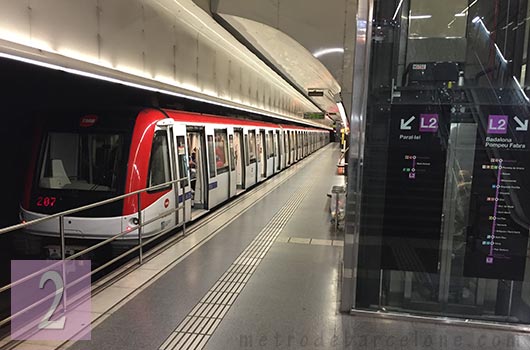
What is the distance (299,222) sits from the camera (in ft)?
19.8

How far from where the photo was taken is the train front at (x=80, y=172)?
14.2ft

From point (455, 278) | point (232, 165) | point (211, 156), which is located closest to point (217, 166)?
point (211, 156)

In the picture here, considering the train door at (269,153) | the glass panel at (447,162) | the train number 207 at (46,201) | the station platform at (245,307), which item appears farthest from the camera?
the train door at (269,153)

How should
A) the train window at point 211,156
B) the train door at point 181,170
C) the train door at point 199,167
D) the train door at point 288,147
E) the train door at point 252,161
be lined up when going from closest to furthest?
the train door at point 181,170
the train door at point 199,167
the train window at point 211,156
the train door at point 252,161
the train door at point 288,147

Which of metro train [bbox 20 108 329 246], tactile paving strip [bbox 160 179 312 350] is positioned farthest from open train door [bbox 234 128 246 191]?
tactile paving strip [bbox 160 179 312 350]

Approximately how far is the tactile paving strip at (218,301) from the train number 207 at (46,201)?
220cm

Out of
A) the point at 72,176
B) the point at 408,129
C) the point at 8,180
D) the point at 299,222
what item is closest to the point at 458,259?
the point at 408,129

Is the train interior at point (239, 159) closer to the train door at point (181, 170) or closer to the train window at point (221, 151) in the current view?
the train window at point (221, 151)

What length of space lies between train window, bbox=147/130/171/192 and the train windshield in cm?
41

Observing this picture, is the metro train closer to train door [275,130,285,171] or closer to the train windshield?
the train windshield

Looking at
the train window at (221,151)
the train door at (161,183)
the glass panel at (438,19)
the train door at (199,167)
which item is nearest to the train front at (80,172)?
the train door at (161,183)

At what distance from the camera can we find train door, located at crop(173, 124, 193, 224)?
535 cm

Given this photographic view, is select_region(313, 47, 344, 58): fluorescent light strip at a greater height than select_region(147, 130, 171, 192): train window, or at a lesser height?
greater

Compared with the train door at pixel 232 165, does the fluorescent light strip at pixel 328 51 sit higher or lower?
higher
